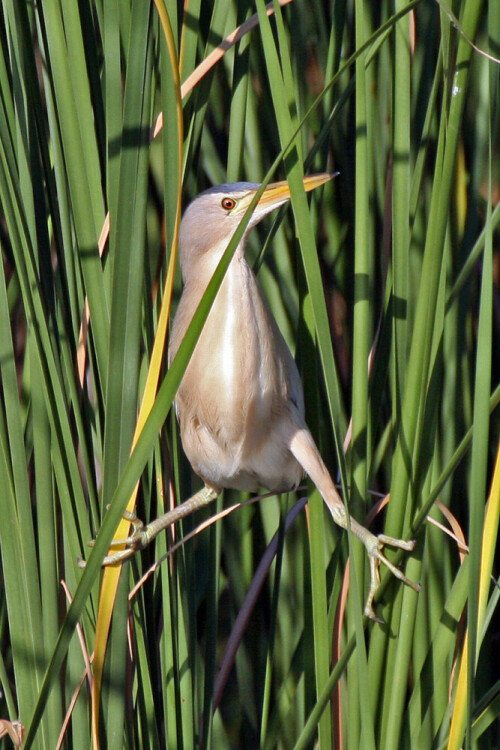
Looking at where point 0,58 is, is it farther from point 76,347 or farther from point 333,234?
point 333,234

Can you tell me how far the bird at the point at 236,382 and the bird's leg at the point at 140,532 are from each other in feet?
0.10

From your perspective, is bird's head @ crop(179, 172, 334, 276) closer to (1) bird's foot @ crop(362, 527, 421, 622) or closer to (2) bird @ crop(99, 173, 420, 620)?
(2) bird @ crop(99, 173, 420, 620)

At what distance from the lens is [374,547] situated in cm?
82

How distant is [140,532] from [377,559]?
9.4 inches

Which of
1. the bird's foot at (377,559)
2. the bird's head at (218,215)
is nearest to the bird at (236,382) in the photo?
the bird's head at (218,215)

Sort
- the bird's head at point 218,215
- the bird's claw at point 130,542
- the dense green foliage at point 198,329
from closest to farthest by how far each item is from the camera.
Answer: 1. the dense green foliage at point 198,329
2. the bird's claw at point 130,542
3. the bird's head at point 218,215

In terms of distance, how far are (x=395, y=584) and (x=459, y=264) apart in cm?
37

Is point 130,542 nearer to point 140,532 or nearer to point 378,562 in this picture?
point 140,532

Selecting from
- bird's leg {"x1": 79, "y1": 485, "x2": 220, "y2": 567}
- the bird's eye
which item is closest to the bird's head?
the bird's eye

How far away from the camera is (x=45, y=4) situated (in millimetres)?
722

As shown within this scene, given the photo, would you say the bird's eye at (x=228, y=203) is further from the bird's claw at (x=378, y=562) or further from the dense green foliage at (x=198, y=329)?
the bird's claw at (x=378, y=562)

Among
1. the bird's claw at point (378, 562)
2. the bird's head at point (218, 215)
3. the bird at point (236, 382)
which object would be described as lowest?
the bird's claw at point (378, 562)

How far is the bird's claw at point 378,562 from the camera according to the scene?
2.29ft

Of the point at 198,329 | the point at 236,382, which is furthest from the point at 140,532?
the point at 198,329
